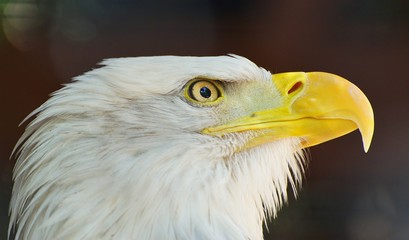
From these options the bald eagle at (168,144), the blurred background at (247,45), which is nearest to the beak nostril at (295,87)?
the bald eagle at (168,144)

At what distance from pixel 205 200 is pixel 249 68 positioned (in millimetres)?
297

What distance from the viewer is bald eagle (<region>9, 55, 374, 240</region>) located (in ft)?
4.37

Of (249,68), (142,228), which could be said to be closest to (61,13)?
(249,68)

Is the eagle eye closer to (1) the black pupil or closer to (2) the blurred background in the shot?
(1) the black pupil

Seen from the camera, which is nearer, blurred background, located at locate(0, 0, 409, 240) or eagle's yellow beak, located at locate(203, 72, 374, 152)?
eagle's yellow beak, located at locate(203, 72, 374, 152)

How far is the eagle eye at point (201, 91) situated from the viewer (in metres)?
1.41

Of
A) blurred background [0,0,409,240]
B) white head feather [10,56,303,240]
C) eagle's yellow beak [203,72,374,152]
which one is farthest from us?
blurred background [0,0,409,240]

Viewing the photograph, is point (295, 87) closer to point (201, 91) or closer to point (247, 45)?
point (201, 91)

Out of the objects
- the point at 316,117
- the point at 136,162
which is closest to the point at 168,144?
the point at 136,162

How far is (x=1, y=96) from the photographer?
237 centimetres

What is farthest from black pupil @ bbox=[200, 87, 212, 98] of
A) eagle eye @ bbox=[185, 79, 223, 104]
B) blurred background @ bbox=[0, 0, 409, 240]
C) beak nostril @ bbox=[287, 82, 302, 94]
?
blurred background @ bbox=[0, 0, 409, 240]

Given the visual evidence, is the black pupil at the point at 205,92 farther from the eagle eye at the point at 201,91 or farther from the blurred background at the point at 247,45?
the blurred background at the point at 247,45

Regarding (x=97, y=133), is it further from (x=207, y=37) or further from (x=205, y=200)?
(x=207, y=37)

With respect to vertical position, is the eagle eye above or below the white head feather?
above
